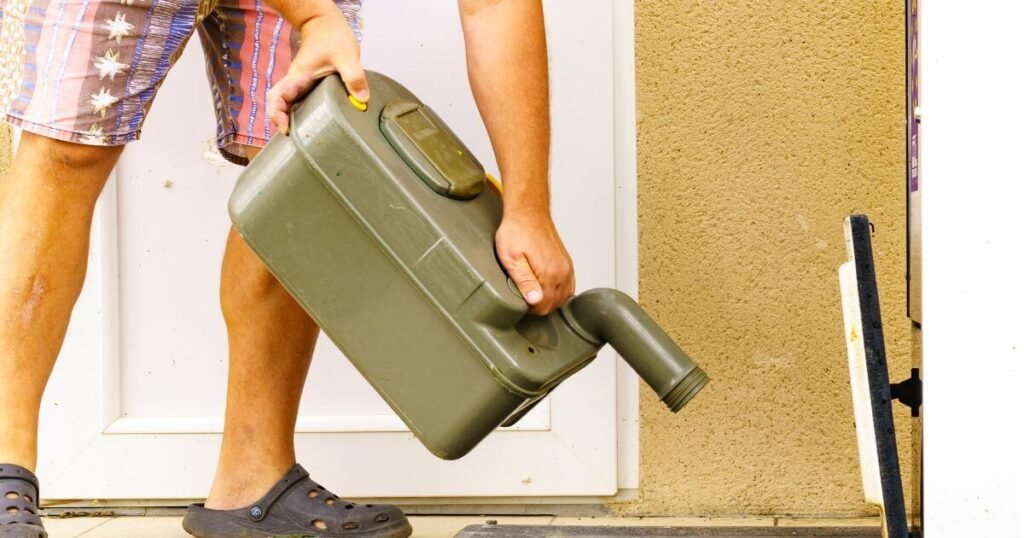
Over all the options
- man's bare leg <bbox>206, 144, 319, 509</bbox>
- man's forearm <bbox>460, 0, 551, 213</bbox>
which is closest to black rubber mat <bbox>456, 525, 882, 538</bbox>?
man's bare leg <bbox>206, 144, 319, 509</bbox>

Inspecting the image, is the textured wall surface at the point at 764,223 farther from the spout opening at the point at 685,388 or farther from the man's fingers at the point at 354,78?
the man's fingers at the point at 354,78

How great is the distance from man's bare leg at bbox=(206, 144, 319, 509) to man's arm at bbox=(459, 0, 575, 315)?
48 centimetres

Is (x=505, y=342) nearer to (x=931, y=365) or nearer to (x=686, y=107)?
(x=931, y=365)

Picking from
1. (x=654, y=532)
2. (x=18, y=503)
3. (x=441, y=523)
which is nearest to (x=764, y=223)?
(x=654, y=532)

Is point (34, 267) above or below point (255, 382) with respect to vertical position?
above

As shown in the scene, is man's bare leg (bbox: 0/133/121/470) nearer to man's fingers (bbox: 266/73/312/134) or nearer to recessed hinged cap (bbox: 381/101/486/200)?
man's fingers (bbox: 266/73/312/134)

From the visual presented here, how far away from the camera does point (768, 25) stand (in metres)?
1.98

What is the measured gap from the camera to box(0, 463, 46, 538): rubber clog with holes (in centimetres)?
135

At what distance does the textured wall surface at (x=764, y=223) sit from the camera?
197 centimetres

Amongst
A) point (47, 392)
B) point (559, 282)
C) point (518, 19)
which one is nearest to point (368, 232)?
point (559, 282)

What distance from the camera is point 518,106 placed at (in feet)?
4.98

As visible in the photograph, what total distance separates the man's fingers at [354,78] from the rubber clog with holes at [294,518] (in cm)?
69

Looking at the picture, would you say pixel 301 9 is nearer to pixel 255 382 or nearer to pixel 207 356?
pixel 255 382

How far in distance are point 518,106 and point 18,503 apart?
78 centimetres
